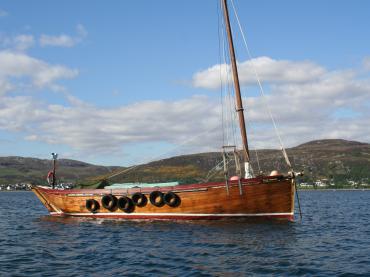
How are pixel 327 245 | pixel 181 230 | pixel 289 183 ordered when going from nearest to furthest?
pixel 327 245 → pixel 181 230 → pixel 289 183

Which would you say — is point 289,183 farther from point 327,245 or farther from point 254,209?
point 327,245

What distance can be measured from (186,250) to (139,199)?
13.1 m

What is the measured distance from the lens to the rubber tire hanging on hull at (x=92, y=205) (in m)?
34.5

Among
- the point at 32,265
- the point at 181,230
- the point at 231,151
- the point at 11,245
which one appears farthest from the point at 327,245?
the point at 11,245

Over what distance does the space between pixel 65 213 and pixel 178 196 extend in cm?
1239

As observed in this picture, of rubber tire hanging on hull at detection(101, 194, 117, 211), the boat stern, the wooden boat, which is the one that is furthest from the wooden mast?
the boat stern

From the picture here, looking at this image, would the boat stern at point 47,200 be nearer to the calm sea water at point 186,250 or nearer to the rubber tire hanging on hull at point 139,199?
the calm sea water at point 186,250

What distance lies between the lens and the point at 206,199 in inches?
1157

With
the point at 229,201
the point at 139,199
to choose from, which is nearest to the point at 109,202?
the point at 139,199

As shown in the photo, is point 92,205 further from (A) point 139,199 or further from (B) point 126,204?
(A) point 139,199

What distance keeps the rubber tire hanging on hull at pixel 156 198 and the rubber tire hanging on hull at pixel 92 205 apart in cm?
562

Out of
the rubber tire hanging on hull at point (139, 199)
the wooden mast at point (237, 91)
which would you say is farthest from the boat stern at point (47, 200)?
the wooden mast at point (237, 91)

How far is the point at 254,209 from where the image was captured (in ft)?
93.8

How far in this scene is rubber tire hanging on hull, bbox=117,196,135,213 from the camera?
32.6 m
